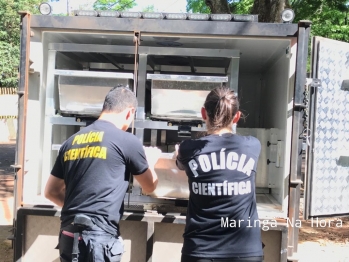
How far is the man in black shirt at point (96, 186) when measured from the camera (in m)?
2.17

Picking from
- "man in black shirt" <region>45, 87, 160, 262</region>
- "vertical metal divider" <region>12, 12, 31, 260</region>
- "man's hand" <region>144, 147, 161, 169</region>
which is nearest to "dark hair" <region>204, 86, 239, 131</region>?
"man in black shirt" <region>45, 87, 160, 262</region>

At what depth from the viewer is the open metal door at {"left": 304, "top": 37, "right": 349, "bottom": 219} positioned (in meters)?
2.98

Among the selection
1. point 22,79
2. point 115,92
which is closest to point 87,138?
point 115,92

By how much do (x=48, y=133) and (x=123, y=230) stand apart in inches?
40.9

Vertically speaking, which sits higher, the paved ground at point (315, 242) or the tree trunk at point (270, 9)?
the tree trunk at point (270, 9)

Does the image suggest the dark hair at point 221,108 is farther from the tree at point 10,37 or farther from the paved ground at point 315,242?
the tree at point 10,37

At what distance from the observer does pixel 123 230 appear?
2934 millimetres

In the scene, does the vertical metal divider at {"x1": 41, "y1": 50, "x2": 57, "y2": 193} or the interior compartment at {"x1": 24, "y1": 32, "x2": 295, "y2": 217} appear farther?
the vertical metal divider at {"x1": 41, "y1": 50, "x2": 57, "y2": 193}

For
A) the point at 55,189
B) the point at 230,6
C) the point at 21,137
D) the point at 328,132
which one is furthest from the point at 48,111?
the point at 230,6

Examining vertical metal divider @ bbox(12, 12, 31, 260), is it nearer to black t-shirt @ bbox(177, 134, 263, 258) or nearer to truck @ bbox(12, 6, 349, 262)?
truck @ bbox(12, 6, 349, 262)

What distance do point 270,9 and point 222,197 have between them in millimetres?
5707

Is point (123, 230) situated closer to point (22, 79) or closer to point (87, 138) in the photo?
point (87, 138)

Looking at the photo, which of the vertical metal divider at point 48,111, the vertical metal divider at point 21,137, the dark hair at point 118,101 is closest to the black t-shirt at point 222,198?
the dark hair at point 118,101

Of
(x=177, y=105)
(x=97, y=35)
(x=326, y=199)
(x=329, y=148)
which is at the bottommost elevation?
(x=326, y=199)
